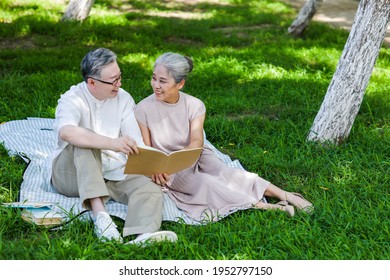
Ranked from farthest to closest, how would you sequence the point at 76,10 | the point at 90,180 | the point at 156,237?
1. the point at 76,10
2. the point at 90,180
3. the point at 156,237

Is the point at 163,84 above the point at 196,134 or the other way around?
above

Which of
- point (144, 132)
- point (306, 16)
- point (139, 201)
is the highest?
point (144, 132)

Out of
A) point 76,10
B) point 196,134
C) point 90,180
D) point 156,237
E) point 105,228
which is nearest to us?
point 156,237

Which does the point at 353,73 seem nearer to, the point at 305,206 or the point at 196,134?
the point at 305,206

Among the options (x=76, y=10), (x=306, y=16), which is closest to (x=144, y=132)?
(x=76, y=10)

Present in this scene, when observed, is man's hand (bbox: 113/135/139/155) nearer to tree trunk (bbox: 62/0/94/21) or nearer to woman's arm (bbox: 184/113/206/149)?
woman's arm (bbox: 184/113/206/149)

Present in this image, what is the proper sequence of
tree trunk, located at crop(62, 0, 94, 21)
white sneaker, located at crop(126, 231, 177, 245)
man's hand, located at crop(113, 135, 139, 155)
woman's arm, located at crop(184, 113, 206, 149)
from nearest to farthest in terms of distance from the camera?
white sneaker, located at crop(126, 231, 177, 245), man's hand, located at crop(113, 135, 139, 155), woman's arm, located at crop(184, 113, 206, 149), tree trunk, located at crop(62, 0, 94, 21)

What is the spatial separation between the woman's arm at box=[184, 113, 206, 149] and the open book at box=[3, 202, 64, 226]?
1171 mm

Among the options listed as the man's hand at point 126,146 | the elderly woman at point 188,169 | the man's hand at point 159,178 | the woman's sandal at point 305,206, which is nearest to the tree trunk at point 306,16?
the elderly woman at point 188,169

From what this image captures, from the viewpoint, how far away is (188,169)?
5.11m

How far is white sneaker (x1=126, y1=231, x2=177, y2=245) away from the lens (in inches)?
165

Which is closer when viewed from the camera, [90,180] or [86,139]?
[86,139]

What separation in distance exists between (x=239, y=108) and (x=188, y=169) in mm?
2171

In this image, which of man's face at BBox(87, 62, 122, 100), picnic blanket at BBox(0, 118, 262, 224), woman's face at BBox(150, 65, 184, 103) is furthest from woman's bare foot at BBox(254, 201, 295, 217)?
man's face at BBox(87, 62, 122, 100)
